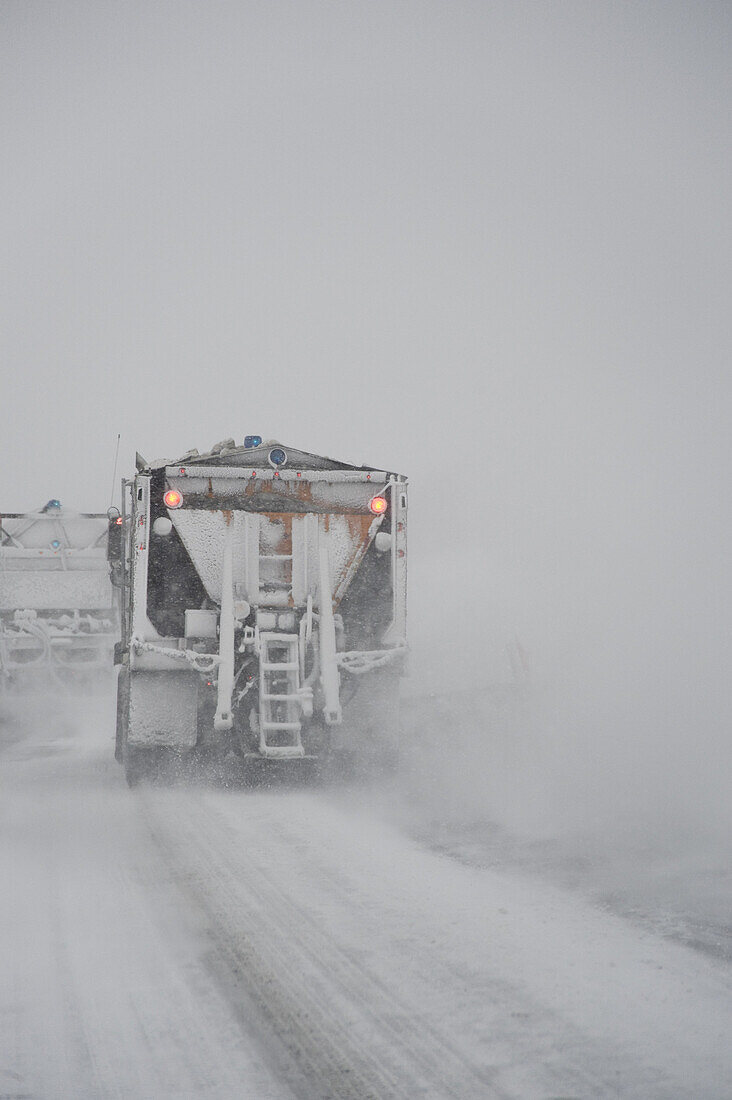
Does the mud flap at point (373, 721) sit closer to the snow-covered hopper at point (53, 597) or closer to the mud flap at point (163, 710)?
the mud flap at point (163, 710)

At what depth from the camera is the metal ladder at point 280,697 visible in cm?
760

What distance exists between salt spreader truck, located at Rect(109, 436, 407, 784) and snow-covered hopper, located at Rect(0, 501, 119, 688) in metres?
7.97

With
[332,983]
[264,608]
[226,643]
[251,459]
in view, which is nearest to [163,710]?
[226,643]

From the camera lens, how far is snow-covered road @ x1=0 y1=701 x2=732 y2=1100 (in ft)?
8.91

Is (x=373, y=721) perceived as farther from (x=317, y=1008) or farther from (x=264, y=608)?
(x=317, y=1008)

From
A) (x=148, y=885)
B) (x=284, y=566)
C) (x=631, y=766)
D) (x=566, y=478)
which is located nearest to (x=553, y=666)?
(x=631, y=766)

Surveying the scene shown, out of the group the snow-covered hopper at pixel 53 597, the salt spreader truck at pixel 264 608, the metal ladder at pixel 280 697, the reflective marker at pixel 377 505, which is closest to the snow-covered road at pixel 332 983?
the metal ladder at pixel 280 697

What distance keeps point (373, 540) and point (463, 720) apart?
3344 millimetres

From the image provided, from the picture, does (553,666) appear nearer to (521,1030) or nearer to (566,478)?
(521,1030)

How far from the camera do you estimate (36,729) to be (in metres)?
15.2

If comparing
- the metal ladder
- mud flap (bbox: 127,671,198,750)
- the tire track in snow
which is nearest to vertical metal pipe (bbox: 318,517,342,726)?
the metal ladder

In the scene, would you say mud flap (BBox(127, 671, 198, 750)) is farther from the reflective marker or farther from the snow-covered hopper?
the snow-covered hopper

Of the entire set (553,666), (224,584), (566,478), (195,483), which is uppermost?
(566,478)

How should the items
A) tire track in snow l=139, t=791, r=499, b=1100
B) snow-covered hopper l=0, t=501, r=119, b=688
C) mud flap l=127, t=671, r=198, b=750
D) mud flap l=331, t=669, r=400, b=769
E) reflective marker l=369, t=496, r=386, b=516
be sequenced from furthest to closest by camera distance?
snow-covered hopper l=0, t=501, r=119, b=688 < reflective marker l=369, t=496, r=386, b=516 < mud flap l=331, t=669, r=400, b=769 < mud flap l=127, t=671, r=198, b=750 < tire track in snow l=139, t=791, r=499, b=1100
